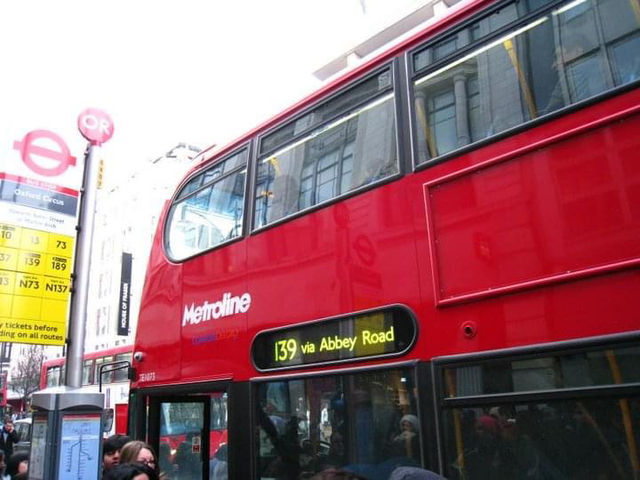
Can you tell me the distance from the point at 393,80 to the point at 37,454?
10.4ft

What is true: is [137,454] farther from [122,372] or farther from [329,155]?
[122,372]

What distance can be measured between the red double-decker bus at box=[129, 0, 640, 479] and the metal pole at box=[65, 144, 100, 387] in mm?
983

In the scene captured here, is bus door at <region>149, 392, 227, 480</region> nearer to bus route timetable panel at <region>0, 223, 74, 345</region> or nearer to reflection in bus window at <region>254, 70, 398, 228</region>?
bus route timetable panel at <region>0, 223, 74, 345</region>

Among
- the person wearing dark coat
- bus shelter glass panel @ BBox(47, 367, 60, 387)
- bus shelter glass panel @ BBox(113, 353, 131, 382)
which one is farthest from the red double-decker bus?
bus shelter glass panel @ BBox(47, 367, 60, 387)

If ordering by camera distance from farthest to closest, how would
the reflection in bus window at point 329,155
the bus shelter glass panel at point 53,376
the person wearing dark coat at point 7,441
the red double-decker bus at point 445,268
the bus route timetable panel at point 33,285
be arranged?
the bus shelter glass panel at point 53,376, the person wearing dark coat at point 7,441, the bus route timetable panel at point 33,285, the reflection in bus window at point 329,155, the red double-decker bus at point 445,268

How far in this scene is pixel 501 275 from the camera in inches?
112

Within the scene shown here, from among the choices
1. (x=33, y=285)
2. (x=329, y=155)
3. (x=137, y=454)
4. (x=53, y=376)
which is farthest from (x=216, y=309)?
(x=53, y=376)

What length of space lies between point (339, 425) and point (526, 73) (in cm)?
221

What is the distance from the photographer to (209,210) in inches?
197

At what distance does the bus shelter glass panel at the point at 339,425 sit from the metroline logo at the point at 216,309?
0.64 m

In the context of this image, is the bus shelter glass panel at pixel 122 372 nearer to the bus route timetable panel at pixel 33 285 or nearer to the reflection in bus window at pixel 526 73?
the bus route timetable panel at pixel 33 285

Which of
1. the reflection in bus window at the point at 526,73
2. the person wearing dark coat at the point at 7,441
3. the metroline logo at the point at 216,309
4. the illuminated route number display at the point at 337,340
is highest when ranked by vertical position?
the reflection in bus window at the point at 526,73

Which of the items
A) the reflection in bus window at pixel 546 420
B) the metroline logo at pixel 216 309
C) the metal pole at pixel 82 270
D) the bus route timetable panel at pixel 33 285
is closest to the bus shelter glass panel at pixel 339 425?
the reflection in bus window at pixel 546 420

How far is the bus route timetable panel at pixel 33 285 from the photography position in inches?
155
